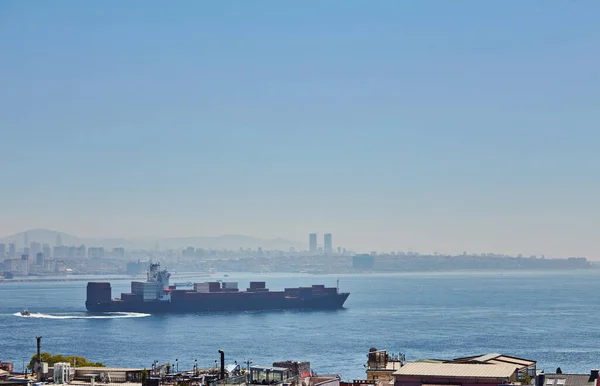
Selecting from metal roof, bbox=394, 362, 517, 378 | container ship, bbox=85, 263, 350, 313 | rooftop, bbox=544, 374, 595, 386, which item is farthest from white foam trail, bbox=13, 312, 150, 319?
rooftop, bbox=544, 374, 595, 386

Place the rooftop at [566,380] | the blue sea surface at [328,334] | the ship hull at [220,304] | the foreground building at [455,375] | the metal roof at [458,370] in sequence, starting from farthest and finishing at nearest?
the ship hull at [220,304] → the blue sea surface at [328,334] → the rooftop at [566,380] → the metal roof at [458,370] → the foreground building at [455,375]

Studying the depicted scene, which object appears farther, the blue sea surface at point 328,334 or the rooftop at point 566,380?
the blue sea surface at point 328,334

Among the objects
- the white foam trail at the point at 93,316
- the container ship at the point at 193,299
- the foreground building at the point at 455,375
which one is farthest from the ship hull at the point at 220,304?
the foreground building at the point at 455,375

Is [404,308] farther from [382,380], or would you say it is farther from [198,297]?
[382,380]

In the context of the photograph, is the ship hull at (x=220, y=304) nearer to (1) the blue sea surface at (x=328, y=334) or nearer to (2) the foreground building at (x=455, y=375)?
(1) the blue sea surface at (x=328, y=334)

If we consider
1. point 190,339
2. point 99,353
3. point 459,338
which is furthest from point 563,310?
point 99,353

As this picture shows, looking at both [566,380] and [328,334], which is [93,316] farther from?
[566,380]
